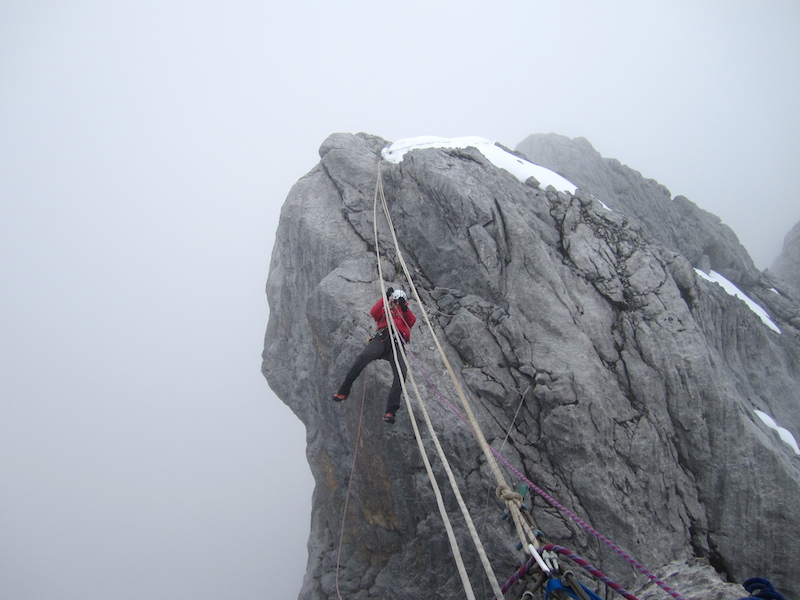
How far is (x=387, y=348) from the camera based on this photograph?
6.88 meters

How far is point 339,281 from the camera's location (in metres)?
8.51

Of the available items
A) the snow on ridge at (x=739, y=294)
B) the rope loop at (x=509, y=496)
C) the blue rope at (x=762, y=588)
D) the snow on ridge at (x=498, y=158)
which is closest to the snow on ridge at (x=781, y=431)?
the snow on ridge at (x=739, y=294)

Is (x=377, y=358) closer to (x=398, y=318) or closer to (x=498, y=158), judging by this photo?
(x=398, y=318)

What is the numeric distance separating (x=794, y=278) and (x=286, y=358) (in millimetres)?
31045

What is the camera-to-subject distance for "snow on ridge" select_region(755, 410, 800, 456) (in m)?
8.14

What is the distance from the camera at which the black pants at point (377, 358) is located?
6.66 metres

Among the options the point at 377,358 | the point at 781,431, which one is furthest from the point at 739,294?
the point at 377,358

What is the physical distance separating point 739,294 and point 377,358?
14120 mm

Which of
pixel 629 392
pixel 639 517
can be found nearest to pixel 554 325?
pixel 629 392

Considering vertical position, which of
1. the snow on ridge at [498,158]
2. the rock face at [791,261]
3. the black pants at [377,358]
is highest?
the snow on ridge at [498,158]

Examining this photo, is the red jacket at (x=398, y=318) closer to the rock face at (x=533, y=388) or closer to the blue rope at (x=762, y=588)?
the rock face at (x=533, y=388)

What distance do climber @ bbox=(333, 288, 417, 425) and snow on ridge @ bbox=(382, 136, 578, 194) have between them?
18.5ft

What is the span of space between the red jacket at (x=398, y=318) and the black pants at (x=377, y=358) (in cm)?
23

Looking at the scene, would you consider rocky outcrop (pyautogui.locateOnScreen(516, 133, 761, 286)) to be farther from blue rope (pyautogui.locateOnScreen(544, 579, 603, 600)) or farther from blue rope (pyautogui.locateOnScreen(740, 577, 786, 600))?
blue rope (pyautogui.locateOnScreen(544, 579, 603, 600))
